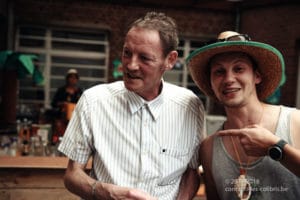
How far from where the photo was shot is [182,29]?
746 centimetres

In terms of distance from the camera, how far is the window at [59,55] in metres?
6.81

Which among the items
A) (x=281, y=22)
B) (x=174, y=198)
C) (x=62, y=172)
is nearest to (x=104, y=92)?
(x=174, y=198)

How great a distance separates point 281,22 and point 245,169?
5.61m

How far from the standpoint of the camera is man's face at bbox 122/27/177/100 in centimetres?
130

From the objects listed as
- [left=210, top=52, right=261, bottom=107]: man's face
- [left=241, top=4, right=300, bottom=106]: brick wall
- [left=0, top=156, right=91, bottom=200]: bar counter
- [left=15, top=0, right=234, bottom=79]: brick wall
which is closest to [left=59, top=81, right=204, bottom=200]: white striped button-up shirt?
[left=210, top=52, right=261, bottom=107]: man's face

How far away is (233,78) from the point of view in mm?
1329

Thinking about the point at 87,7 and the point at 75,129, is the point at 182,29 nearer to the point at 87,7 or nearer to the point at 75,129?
the point at 87,7

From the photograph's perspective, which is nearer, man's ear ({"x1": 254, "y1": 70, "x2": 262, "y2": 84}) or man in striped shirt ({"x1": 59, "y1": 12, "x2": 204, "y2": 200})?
man in striped shirt ({"x1": 59, "y1": 12, "x2": 204, "y2": 200})

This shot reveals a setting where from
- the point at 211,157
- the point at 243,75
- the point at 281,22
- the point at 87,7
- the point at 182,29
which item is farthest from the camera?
the point at 182,29

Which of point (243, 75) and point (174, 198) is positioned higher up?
point (243, 75)

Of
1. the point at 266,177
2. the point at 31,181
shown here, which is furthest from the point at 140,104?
the point at 31,181

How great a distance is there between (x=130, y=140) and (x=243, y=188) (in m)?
0.48

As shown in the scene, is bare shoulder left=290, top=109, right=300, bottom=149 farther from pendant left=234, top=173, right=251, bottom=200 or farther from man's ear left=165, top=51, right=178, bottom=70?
man's ear left=165, top=51, right=178, bottom=70

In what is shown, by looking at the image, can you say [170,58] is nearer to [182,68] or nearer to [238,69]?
[238,69]
